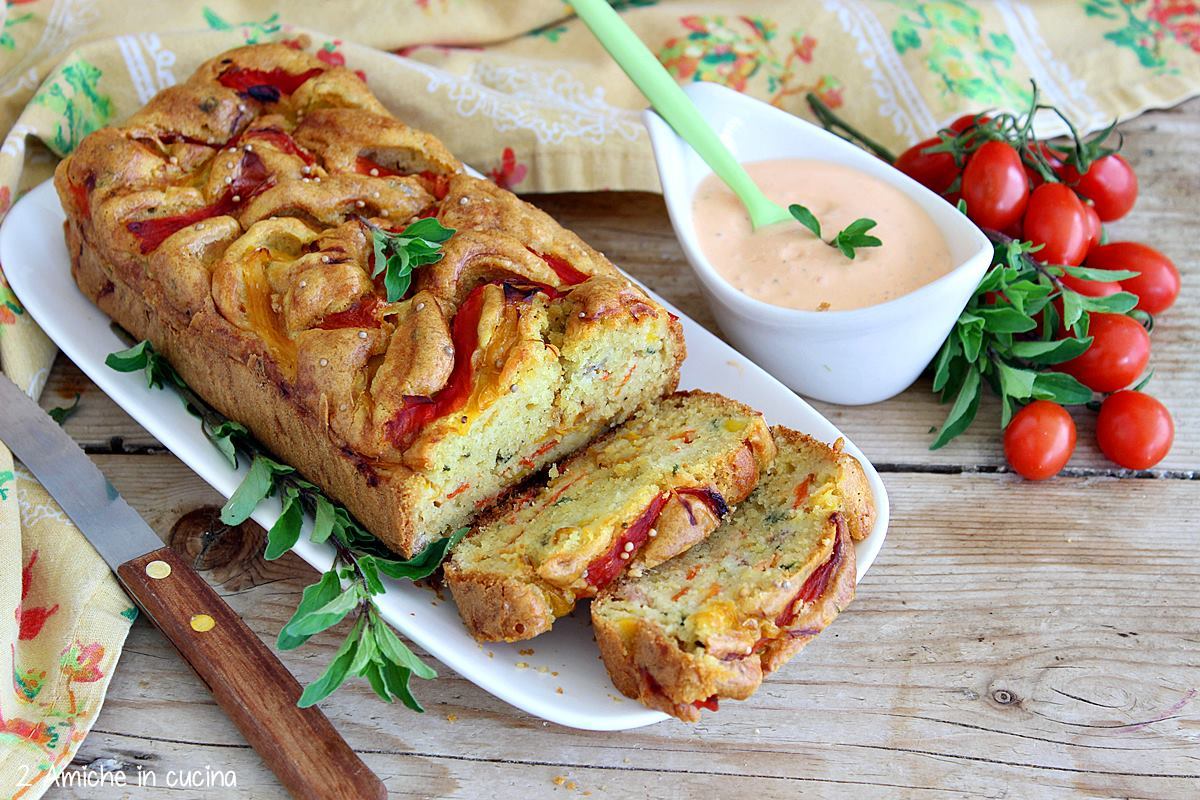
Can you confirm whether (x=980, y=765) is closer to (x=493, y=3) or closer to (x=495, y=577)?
(x=495, y=577)

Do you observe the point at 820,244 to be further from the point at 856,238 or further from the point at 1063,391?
the point at 1063,391

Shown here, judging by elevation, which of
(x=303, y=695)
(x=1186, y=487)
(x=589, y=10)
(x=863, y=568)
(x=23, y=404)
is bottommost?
(x=1186, y=487)

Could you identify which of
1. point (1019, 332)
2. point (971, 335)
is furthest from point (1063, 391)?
point (971, 335)

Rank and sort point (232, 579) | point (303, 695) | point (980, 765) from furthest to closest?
point (232, 579) < point (980, 765) < point (303, 695)

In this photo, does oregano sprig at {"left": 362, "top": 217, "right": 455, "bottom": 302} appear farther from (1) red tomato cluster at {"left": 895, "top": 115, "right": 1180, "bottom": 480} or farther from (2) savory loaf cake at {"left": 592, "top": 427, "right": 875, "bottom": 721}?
(1) red tomato cluster at {"left": 895, "top": 115, "right": 1180, "bottom": 480}

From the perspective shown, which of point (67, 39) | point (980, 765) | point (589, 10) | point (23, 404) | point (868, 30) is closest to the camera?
point (980, 765)

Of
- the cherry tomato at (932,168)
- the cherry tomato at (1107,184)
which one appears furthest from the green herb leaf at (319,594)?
the cherry tomato at (1107,184)

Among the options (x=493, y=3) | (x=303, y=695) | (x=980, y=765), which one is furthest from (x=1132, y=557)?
(x=493, y=3)
